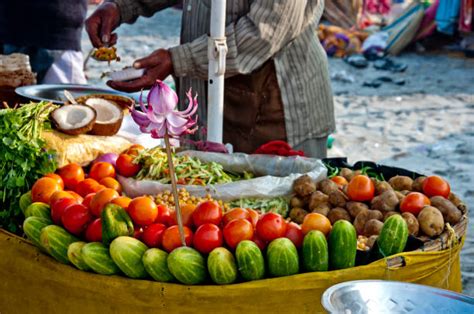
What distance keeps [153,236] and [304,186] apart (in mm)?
784

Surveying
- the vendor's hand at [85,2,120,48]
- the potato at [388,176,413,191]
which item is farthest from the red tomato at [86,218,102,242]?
the vendor's hand at [85,2,120,48]

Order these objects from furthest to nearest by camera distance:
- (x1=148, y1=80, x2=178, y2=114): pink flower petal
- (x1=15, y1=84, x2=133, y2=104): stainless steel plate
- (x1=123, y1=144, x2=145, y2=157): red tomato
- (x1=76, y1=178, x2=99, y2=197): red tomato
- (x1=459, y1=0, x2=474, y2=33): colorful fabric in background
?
1. (x1=459, y1=0, x2=474, y2=33): colorful fabric in background
2. (x1=15, y1=84, x2=133, y2=104): stainless steel plate
3. (x1=123, y1=144, x2=145, y2=157): red tomato
4. (x1=76, y1=178, x2=99, y2=197): red tomato
5. (x1=148, y1=80, x2=178, y2=114): pink flower petal

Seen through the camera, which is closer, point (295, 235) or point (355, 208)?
point (295, 235)

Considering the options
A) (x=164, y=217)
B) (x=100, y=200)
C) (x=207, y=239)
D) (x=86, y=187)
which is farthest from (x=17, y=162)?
(x=207, y=239)

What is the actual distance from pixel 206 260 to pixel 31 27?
10.8 ft

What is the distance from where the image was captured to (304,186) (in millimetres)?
3248

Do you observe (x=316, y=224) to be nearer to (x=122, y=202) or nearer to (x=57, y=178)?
(x=122, y=202)

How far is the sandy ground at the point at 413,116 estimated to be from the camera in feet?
24.6

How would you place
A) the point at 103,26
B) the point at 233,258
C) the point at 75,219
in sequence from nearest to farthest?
the point at 233,258 → the point at 75,219 → the point at 103,26

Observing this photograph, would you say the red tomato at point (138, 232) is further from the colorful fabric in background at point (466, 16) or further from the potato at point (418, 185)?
the colorful fabric in background at point (466, 16)

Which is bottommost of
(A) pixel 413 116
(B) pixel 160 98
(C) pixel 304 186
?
(A) pixel 413 116

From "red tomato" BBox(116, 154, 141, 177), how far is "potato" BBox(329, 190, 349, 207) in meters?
0.89

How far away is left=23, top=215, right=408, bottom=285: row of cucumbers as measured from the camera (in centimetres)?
257

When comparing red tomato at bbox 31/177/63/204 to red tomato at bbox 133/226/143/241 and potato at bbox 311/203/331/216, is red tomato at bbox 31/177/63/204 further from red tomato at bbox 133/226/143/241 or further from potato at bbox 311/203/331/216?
potato at bbox 311/203/331/216
